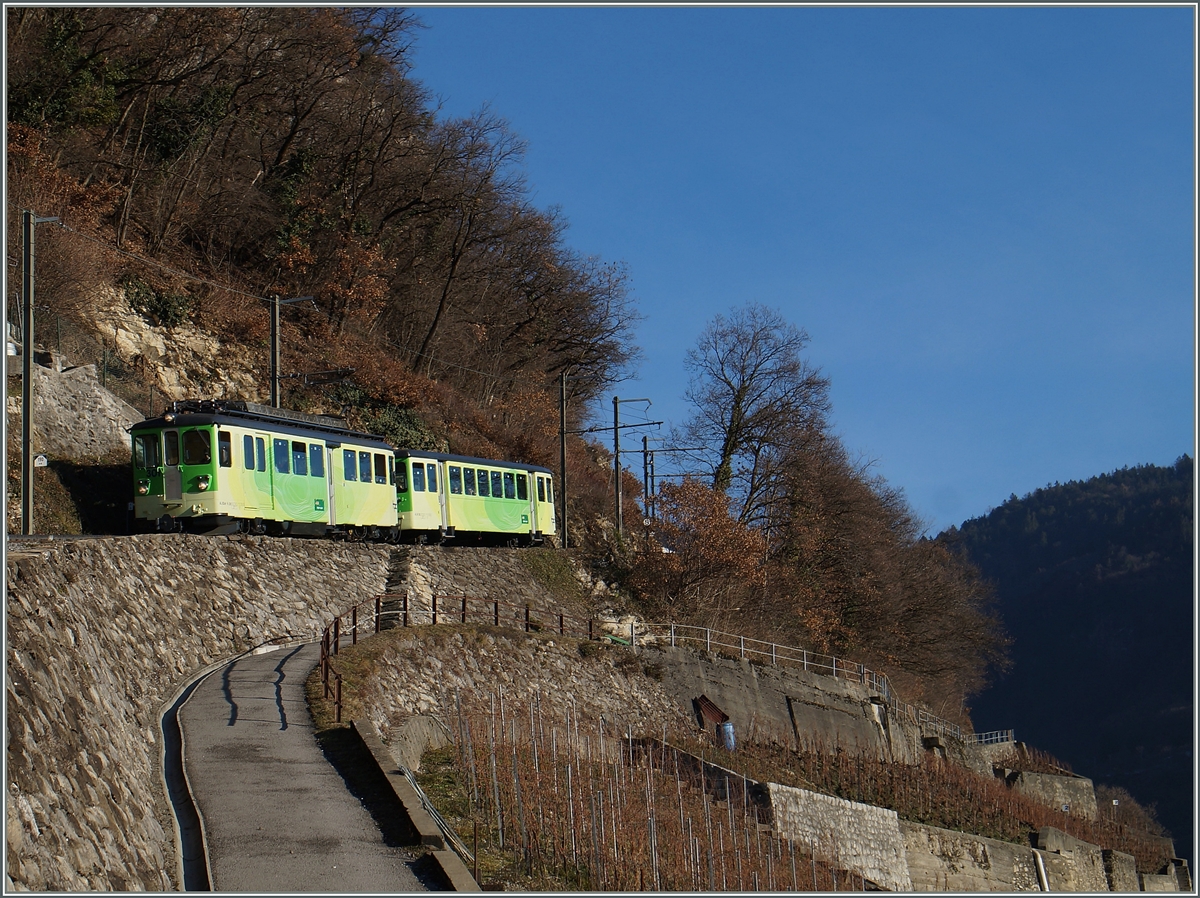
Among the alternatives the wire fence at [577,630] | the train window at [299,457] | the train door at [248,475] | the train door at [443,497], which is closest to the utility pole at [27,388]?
the train door at [248,475]

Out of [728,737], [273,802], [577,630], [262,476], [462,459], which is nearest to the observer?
[273,802]

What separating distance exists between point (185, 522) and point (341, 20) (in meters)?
31.0

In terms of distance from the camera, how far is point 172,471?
82.8 feet

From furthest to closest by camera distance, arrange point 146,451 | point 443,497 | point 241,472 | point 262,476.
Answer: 1. point 443,497
2. point 262,476
3. point 241,472
4. point 146,451

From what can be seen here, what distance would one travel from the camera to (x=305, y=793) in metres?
13.5

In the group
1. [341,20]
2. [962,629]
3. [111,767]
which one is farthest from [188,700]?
[962,629]

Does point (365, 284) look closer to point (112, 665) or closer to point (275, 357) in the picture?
point (275, 357)

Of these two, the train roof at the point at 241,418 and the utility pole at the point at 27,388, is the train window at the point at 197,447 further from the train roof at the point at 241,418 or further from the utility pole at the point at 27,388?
the utility pole at the point at 27,388

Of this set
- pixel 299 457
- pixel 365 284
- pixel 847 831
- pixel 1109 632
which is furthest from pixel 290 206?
pixel 1109 632

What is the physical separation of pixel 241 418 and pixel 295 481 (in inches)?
94.4

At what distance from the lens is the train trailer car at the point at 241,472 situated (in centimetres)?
2519

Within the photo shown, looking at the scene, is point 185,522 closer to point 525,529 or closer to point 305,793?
point 305,793

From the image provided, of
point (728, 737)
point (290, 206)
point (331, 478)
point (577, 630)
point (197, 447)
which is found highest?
point (290, 206)

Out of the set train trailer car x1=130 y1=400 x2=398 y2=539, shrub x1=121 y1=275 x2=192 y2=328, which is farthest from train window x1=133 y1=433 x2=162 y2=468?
shrub x1=121 y1=275 x2=192 y2=328
